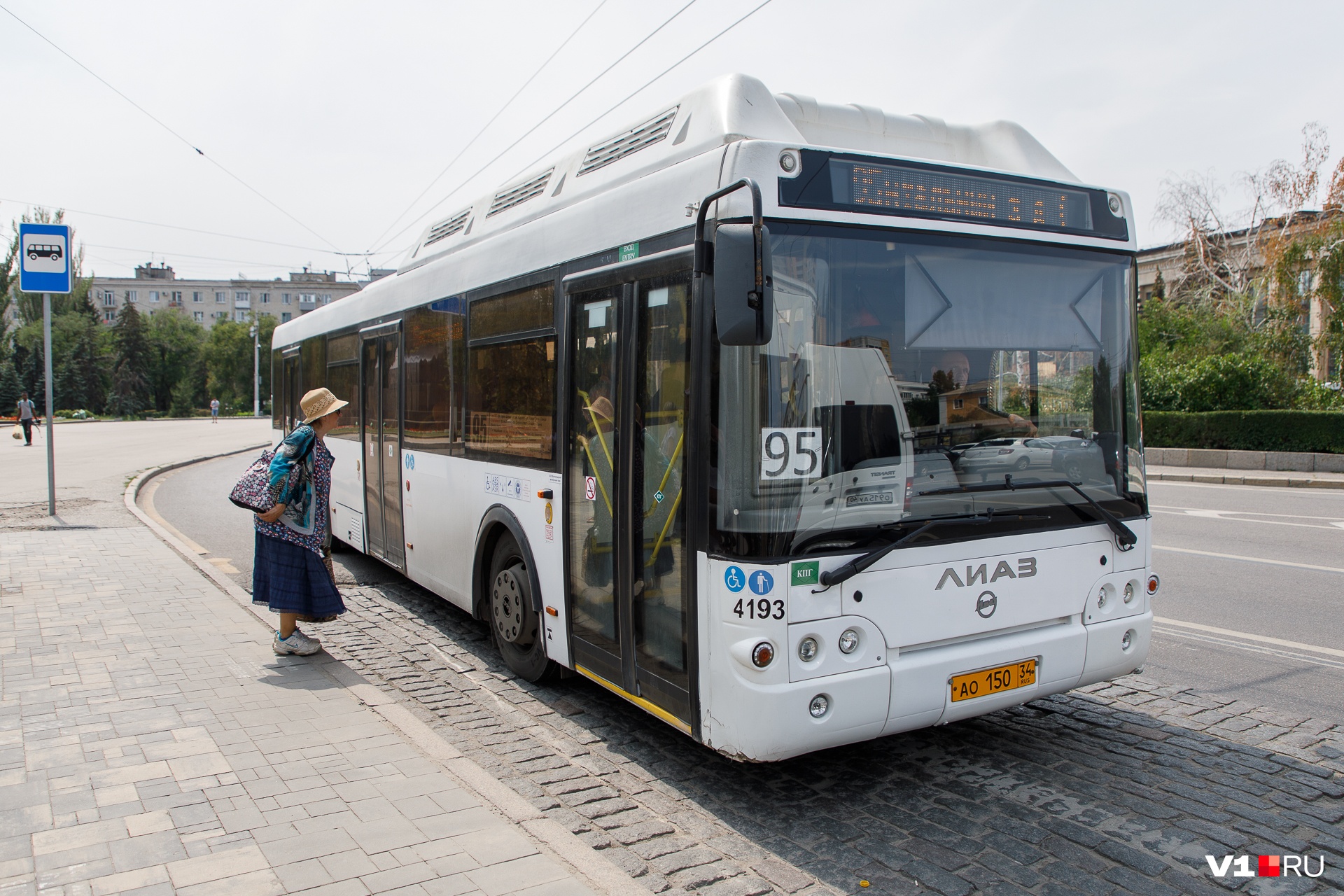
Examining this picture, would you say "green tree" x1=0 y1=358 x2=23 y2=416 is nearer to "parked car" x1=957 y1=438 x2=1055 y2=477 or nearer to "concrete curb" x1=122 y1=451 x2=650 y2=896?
"concrete curb" x1=122 y1=451 x2=650 y2=896

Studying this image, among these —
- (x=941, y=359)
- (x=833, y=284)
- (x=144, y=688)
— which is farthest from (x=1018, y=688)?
(x=144, y=688)

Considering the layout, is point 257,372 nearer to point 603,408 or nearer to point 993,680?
point 603,408

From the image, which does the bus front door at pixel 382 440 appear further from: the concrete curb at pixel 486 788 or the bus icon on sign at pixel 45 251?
the bus icon on sign at pixel 45 251

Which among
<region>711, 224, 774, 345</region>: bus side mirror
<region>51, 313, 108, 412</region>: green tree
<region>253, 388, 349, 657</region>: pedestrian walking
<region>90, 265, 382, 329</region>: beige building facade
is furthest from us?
<region>90, 265, 382, 329</region>: beige building facade

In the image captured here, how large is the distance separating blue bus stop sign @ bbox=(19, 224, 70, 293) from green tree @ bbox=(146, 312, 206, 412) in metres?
89.3

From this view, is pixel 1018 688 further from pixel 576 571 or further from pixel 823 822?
pixel 576 571

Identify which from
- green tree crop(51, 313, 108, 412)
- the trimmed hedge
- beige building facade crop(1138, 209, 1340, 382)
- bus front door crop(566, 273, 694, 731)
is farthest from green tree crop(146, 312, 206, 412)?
bus front door crop(566, 273, 694, 731)

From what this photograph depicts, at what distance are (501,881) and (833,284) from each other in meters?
2.70

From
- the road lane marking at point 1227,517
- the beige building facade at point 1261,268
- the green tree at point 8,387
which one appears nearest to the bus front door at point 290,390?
the road lane marking at point 1227,517

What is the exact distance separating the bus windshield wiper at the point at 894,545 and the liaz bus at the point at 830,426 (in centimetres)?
1

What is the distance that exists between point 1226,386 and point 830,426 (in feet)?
75.2

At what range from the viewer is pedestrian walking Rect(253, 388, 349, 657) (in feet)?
21.4

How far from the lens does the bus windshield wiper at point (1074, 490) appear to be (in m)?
4.29

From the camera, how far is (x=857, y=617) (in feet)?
12.9
